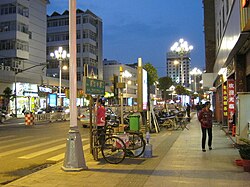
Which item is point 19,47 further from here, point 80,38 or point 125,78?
point 125,78

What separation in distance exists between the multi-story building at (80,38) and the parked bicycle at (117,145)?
67632 mm

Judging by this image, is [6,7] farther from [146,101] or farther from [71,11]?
[71,11]

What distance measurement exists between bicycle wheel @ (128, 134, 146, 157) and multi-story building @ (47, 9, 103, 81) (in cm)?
6752

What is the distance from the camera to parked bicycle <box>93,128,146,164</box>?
1033cm

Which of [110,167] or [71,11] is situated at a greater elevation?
[71,11]

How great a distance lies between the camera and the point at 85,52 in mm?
80750

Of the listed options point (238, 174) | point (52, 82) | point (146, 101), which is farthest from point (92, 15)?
point (238, 174)

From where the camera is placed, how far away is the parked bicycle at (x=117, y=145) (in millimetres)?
10328

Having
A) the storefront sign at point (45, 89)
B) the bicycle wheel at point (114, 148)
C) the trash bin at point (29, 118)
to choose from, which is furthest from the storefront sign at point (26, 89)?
the bicycle wheel at point (114, 148)

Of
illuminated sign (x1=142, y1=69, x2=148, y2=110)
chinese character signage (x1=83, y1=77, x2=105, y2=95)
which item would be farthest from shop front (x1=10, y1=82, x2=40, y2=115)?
chinese character signage (x1=83, y1=77, x2=105, y2=95)

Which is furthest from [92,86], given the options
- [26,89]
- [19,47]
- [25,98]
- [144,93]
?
[19,47]

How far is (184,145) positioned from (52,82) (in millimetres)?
47857

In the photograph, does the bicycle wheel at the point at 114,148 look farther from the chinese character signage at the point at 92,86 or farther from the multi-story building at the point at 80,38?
the multi-story building at the point at 80,38

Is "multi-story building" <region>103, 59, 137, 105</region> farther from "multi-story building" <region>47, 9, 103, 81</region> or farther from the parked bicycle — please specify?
the parked bicycle
